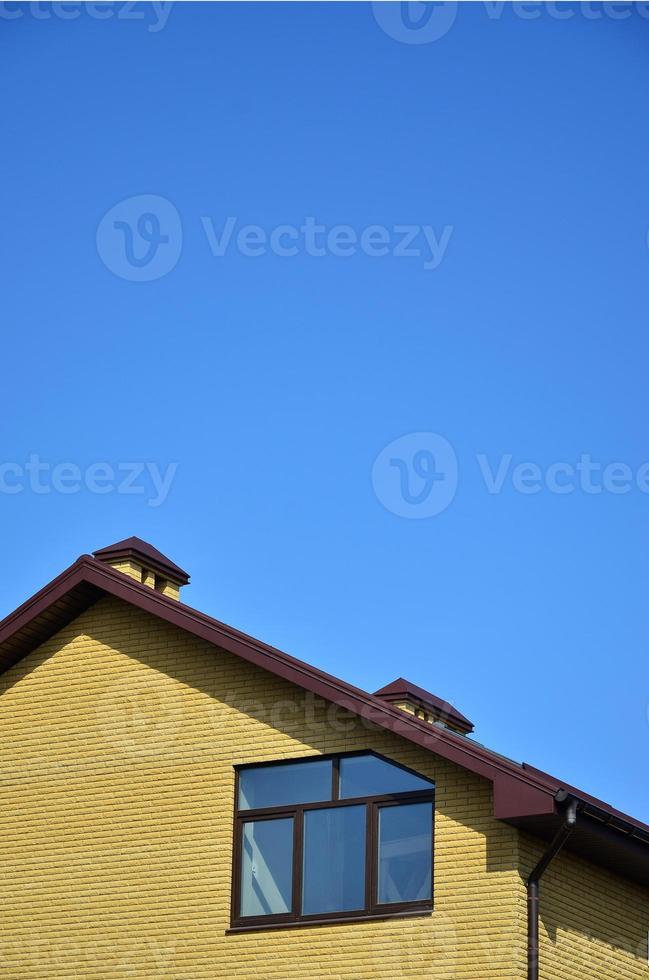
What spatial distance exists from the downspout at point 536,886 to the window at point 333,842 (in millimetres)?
1132

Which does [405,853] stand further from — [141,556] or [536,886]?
[141,556]

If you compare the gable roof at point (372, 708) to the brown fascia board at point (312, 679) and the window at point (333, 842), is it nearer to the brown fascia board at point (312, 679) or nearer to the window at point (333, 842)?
the brown fascia board at point (312, 679)

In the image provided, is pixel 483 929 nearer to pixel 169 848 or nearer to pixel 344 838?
pixel 344 838

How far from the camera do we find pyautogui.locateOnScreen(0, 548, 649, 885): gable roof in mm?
15812

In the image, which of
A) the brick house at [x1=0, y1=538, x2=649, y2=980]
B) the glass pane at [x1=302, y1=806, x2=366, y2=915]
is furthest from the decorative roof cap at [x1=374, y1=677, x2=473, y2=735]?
the glass pane at [x1=302, y1=806, x2=366, y2=915]

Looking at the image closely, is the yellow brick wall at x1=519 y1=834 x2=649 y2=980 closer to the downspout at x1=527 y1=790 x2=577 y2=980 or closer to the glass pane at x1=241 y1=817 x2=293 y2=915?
the downspout at x1=527 y1=790 x2=577 y2=980

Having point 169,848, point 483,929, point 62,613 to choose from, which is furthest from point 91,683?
point 483,929

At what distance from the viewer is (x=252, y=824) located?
17922mm

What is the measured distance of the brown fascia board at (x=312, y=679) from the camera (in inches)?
622

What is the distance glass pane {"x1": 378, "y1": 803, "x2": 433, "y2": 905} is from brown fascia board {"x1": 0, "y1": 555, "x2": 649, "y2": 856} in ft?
2.91

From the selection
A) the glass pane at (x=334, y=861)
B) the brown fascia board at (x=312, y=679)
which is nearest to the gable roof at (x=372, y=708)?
the brown fascia board at (x=312, y=679)

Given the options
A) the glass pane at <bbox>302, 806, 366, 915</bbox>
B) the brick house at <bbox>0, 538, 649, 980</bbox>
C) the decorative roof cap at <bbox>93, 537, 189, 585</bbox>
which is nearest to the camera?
the brick house at <bbox>0, 538, 649, 980</bbox>

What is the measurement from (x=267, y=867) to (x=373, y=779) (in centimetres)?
166

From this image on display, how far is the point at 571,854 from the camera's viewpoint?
56.1 ft
